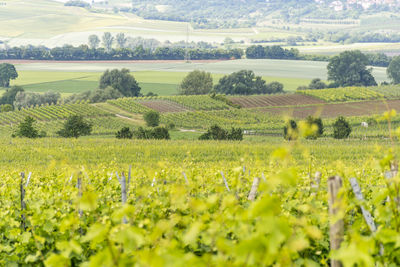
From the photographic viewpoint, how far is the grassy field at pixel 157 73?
13138 cm

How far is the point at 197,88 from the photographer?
113m

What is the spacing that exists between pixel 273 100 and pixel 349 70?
38192 millimetres

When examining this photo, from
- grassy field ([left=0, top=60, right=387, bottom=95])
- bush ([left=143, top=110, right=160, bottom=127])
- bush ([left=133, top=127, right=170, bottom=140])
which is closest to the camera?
bush ([left=133, top=127, right=170, bottom=140])

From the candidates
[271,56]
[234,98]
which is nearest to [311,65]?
[271,56]

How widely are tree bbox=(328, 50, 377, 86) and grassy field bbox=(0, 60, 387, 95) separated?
8.24 metres

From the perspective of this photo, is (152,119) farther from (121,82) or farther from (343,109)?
(121,82)

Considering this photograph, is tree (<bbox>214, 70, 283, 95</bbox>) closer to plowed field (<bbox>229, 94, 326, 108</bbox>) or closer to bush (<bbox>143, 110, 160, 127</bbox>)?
plowed field (<bbox>229, 94, 326, 108</bbox>)

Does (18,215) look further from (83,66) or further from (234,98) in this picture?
Result: (83,66)

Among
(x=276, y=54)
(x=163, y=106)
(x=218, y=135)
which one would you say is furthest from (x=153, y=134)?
(x=276, y=54)

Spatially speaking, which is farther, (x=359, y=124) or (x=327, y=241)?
(x=359, y=124)

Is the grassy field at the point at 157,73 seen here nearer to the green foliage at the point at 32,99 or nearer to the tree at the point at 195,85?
the tree at the point at 195,85

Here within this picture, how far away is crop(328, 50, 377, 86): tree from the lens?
126125 millimetres

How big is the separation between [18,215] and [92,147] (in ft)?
122

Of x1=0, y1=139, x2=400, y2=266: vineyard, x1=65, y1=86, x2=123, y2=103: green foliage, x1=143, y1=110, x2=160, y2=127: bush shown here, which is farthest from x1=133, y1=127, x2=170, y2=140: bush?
x1=0, y1=139, x2=400, y2=266: vineyard
